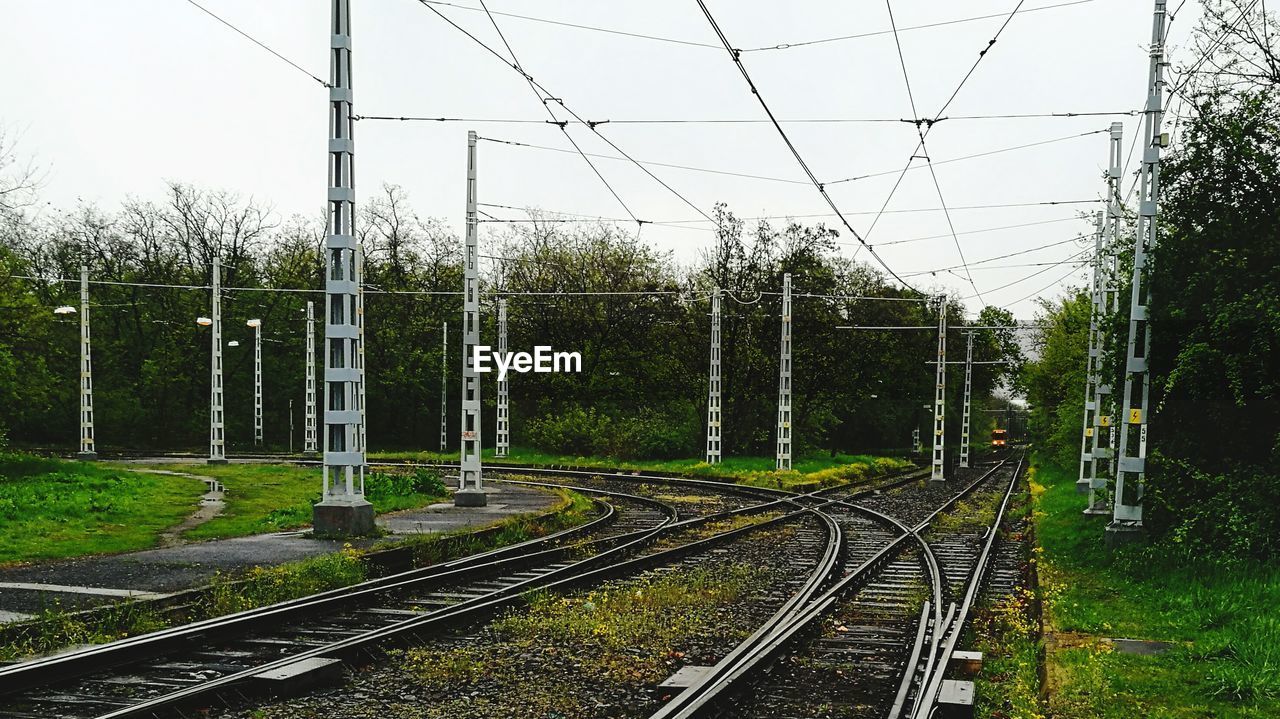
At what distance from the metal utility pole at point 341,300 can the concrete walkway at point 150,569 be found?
1.81ft

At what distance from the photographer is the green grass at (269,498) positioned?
57.1 ft

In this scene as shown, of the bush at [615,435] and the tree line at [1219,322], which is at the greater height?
the tree line at [1219,322]

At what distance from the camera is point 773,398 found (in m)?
54.3

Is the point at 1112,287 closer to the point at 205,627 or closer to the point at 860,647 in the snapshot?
the point at 860,647

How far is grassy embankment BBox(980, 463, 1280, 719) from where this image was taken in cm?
725

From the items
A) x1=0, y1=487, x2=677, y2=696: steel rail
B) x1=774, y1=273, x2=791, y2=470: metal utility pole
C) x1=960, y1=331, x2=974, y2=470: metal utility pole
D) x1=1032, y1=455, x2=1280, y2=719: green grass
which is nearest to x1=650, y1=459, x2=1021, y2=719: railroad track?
x1=1032, y1=455, x2=1280, y2=719: green grass

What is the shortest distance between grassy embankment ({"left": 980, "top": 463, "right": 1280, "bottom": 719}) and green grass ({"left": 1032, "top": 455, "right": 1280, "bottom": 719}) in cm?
1

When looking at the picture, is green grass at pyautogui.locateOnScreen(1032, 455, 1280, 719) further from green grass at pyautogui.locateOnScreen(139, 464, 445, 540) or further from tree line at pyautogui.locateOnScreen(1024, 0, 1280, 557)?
green grass at pyautogui.locateOnScreen(139, 464, 445, 540)

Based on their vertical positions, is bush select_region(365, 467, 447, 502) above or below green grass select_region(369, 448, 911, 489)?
above

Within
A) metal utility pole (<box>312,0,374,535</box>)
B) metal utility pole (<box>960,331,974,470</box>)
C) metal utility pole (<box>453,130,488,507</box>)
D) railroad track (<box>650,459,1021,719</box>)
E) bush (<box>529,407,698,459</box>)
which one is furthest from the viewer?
metal utility pole (<box>960,331,974,470</box>)

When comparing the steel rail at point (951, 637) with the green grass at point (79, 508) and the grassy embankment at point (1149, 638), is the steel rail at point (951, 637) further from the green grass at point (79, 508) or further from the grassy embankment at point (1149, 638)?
the green grass at point (79, 508)

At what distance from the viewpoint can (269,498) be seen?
23.9 m

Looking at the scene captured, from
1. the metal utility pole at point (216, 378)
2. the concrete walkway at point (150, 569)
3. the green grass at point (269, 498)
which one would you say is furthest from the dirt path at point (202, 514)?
the metal utility pole at point (216, 378)

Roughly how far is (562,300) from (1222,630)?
171 feet
